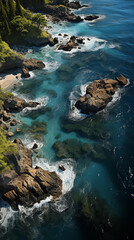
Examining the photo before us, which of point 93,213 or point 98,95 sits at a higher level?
point 98,95

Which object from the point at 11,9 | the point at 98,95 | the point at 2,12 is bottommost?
the point at 98,95

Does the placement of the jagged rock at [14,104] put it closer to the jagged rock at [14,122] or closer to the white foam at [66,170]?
the jagged rock at [14,122]

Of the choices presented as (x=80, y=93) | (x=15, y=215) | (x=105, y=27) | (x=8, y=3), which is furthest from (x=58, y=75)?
(x=105, y=27)

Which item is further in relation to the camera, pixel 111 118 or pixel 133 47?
pixel 133 47

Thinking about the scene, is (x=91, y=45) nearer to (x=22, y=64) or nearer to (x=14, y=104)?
(x=22, y=64)

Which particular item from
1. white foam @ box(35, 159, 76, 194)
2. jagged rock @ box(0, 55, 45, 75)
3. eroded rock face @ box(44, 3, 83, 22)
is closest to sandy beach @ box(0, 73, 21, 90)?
jagged rock @ box(0, 55, 45, 75)

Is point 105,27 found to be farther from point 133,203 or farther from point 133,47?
point 133,203

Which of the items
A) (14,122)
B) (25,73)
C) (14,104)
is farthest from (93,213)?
(25,73)
